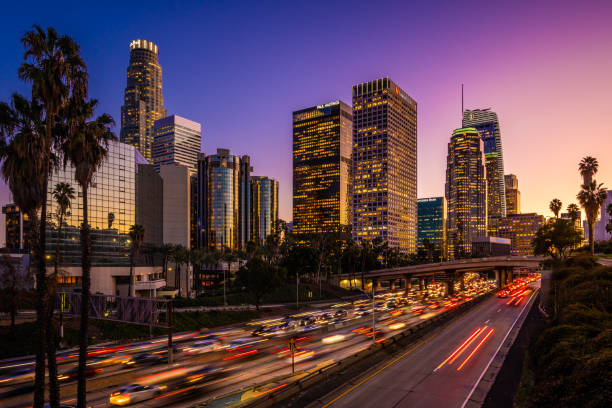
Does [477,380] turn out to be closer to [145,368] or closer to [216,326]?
[145,368]

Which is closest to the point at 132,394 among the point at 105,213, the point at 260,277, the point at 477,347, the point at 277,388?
the point at 277,388

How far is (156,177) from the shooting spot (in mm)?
132250

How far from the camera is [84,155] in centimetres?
2073

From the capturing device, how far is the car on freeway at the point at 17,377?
30067 millimetres

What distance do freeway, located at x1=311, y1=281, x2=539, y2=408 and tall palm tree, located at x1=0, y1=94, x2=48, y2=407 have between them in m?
17.2

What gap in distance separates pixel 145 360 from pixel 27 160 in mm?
24611

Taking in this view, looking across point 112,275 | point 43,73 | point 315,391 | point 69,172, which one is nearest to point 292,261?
point 112,275

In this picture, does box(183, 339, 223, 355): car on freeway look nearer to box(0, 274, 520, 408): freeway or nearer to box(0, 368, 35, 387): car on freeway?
box(0, 274, 520, 408): freeway

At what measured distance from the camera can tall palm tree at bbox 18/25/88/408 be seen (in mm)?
17984

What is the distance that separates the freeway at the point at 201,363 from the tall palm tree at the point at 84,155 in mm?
7393

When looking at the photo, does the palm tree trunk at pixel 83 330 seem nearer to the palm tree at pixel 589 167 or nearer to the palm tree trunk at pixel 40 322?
the palm tree trunk at pixel 40 322

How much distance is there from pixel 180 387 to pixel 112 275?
71.1 metres

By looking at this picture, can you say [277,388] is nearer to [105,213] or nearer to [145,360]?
[145,360]

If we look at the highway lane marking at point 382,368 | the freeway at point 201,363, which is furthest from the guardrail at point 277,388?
the freeway at point 201,363
